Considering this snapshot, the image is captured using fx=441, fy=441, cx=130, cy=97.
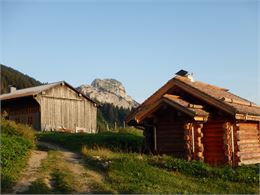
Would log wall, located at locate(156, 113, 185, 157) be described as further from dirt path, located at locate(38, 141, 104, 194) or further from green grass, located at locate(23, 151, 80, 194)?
green grass, located at locate(23, 151, 80, 194)

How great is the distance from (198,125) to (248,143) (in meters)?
3.36

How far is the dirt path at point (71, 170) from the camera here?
15.8 m

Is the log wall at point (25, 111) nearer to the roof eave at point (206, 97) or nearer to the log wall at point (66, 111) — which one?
the log wall at point (66, 111)

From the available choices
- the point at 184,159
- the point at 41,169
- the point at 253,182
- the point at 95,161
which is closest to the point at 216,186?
the point at 253,182

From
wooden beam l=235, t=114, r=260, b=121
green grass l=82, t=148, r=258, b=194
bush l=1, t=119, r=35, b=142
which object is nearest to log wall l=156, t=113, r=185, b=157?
green grass l=82, t=148, r=258, b=194

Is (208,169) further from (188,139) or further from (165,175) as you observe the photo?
(188,139)

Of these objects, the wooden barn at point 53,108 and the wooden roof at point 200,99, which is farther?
the wooden barn at point 53,108

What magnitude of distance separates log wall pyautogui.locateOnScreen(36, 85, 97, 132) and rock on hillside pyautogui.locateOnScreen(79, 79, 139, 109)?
39825mm

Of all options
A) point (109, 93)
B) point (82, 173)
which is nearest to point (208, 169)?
point (82, 173)

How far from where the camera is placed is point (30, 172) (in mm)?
17922

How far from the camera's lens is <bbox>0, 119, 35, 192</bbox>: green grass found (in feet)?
53.5

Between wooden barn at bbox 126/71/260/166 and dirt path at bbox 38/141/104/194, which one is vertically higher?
Result: wooden barn at bbox 126/71/260/166

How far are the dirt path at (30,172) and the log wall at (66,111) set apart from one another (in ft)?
62.4

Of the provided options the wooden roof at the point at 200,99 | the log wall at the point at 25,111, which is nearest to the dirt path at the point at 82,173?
the wooden roof at the point at 200,99
